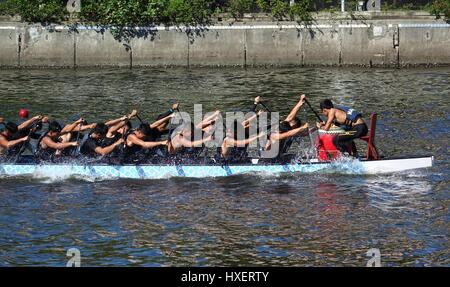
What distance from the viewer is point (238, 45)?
42.4 metres

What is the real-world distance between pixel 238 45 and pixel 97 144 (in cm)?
1798

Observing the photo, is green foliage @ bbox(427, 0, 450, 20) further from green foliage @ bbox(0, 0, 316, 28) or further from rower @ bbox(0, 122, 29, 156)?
rower @ bbox(0, 122, 29, 156)

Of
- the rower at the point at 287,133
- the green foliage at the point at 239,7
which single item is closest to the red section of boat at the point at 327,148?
the rower at the point at 287,133

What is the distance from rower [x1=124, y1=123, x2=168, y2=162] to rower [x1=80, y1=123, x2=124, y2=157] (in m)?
0.26

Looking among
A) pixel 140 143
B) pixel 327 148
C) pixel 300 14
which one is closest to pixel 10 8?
pixel 300 14

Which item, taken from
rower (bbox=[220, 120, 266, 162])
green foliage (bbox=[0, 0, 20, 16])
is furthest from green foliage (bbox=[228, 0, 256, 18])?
rower (bbox=[220, 120, 266, 162])

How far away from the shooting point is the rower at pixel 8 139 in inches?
1000

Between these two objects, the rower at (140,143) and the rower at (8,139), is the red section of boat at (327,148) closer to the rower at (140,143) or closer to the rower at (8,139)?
the rower at (140,143)

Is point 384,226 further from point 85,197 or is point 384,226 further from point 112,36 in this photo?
point 112,36

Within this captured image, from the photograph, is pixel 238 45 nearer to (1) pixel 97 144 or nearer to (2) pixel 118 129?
(2) pixel 118 129

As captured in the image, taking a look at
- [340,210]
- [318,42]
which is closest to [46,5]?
[318,42]

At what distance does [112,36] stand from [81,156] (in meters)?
17.9

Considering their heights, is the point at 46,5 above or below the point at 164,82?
above
